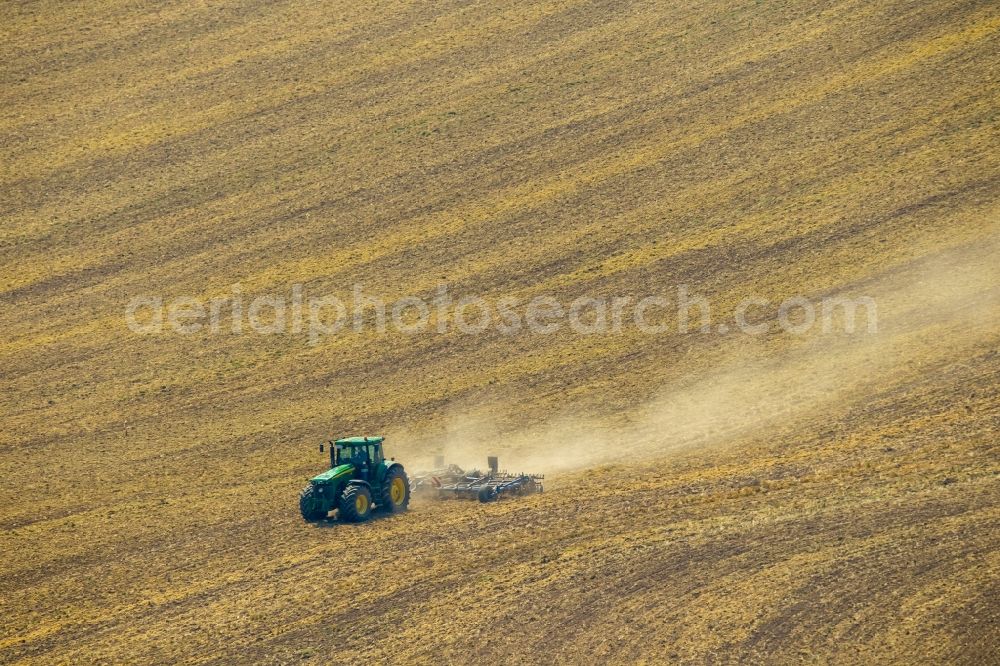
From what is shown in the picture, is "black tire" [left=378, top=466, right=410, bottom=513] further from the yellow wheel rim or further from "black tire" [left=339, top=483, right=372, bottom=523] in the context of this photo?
"black tire" [left=339, top=483, right=372, bottom=523]

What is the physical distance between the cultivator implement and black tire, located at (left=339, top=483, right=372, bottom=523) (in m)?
2.49

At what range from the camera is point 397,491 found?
27.5 m

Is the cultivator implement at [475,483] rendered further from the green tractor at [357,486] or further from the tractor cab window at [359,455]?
the tractor cab window at [359,455]

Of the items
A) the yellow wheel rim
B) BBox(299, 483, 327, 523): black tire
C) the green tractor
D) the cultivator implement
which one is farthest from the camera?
the cultivator implement

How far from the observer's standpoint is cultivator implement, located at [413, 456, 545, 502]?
28000 mm

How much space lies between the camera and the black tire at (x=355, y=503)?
2630cm

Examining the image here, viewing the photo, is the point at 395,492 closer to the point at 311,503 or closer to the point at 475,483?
the point at 311,503

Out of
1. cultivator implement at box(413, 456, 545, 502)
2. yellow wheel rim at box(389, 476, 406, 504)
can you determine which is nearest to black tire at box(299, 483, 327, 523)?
yellow wheel rim at box(389, 476, 406, 504)

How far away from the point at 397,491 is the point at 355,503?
147 centimetres

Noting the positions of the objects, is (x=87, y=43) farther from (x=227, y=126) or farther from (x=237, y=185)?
(x=237, y=185)

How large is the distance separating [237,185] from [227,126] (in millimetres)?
4557

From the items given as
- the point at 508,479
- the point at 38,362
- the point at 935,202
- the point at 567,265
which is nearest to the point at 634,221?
the point at 567,265

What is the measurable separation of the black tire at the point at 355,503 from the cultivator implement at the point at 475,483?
8.16 ft

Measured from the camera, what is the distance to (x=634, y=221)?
45344mm
